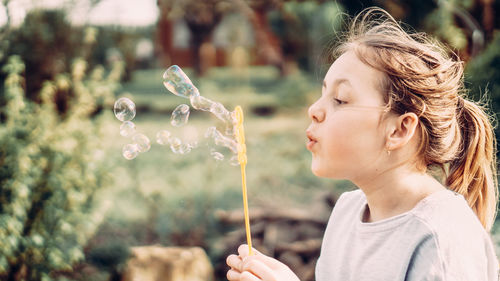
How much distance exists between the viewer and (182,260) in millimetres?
3439

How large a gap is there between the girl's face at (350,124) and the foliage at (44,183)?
2.08 meters

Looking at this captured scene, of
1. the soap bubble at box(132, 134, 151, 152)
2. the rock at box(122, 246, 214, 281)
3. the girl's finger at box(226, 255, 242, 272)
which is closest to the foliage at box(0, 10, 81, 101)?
the rock at box(122, 246, 214, 281)

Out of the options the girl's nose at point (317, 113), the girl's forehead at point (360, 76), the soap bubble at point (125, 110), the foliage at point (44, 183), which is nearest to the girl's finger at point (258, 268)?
the girl's nose at point (317, 113)

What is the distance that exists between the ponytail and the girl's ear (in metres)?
0.23

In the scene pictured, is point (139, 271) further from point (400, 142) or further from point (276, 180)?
point (276, 180)

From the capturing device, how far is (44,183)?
3305 mm

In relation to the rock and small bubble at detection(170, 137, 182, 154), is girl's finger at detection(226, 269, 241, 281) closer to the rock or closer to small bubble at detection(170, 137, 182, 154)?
small bubble at detection(170, 137, 182, 154)

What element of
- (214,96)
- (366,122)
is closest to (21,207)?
(366,122)

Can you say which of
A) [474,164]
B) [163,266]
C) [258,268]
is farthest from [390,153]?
[163,266]

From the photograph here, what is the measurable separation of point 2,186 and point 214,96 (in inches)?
270

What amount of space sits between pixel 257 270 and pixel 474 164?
2.40ft

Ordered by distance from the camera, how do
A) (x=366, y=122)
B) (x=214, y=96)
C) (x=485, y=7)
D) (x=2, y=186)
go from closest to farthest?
1. (x=366, y=122)
2. (x=2, y=186)
3. (x=485, y=7)
4. (x=214, y=96)

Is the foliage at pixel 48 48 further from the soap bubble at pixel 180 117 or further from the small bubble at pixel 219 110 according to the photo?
the small bubble at pixel 219 110

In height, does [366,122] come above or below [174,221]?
above
